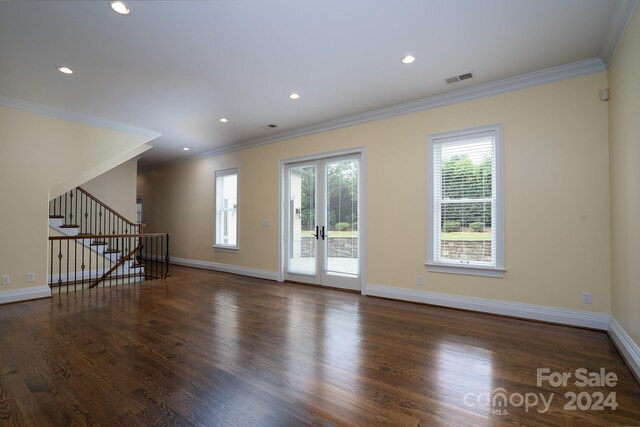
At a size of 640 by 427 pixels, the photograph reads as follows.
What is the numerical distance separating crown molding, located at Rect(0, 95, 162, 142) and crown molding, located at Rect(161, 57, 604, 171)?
248cm

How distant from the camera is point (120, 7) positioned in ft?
8.32

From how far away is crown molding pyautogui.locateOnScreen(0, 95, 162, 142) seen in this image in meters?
4.49

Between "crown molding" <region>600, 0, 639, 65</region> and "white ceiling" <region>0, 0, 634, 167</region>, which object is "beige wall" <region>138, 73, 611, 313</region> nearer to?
"crown molding" <region>600, 0, 639, 65</region>

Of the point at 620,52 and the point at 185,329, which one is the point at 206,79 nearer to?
the point at 185,329

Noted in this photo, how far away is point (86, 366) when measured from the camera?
2.50 metres

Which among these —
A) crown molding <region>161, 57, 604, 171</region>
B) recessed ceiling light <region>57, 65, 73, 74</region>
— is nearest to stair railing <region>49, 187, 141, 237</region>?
recessed ceiling light <region>57, 65, 73, 74</region>

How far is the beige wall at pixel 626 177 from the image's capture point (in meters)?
2.43

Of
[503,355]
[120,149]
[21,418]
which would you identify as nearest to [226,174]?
[120,149]

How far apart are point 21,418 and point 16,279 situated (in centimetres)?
388

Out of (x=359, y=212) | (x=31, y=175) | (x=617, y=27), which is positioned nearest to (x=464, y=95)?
(x=617, y=27)

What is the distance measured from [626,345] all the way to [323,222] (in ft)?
13.6

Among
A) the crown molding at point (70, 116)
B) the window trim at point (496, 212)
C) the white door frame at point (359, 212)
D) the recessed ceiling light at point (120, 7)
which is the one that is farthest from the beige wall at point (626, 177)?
the crown molding at point (70, 116)

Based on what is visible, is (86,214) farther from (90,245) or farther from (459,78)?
(459,78)

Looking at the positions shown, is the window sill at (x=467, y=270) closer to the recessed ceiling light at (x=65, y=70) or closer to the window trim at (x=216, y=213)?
the window trim at (x=216, y=213)
